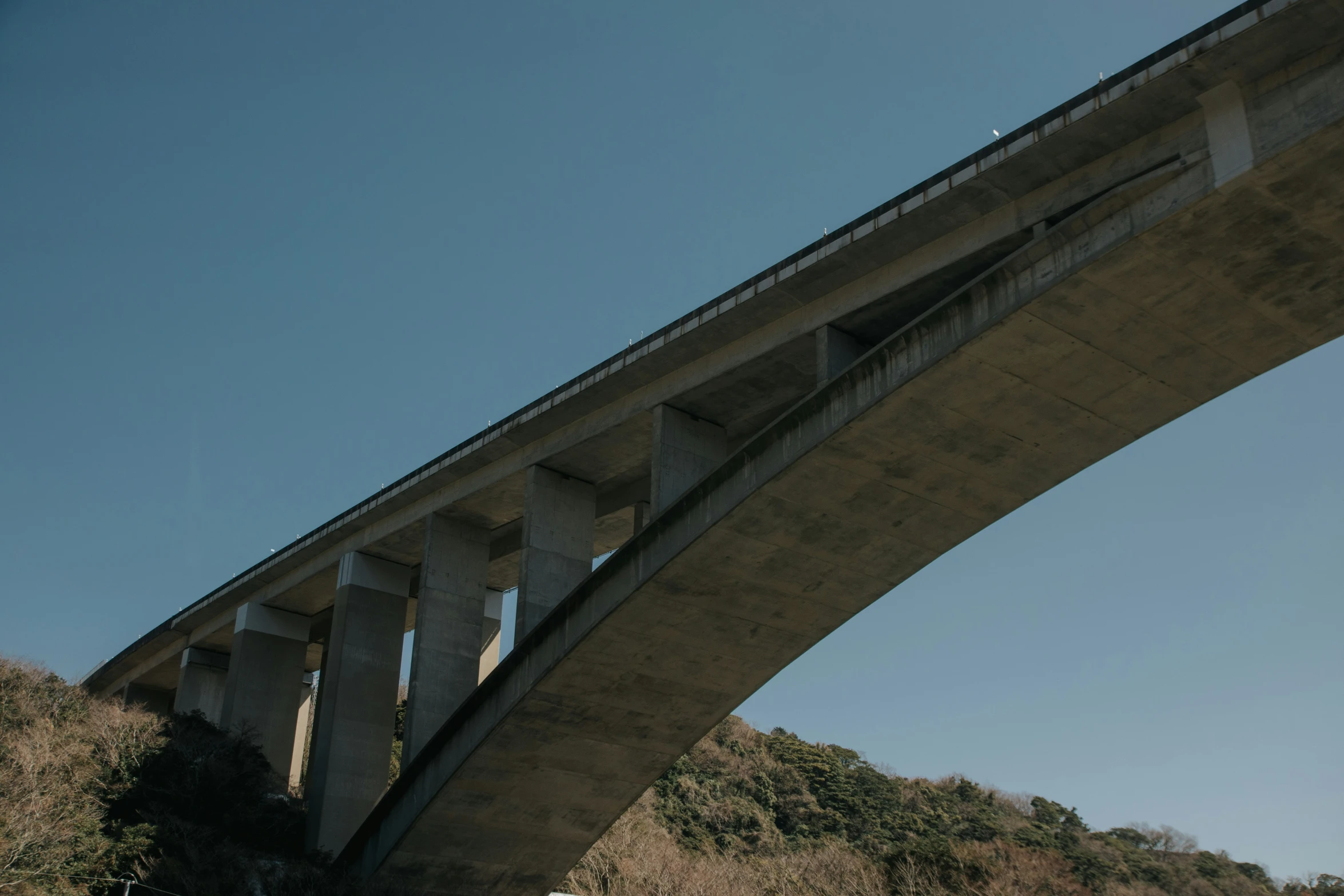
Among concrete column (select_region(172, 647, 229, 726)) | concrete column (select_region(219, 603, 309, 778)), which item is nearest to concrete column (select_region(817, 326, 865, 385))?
concrete column (select_region(219, 603, 309, 778))

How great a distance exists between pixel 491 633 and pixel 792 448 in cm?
1535

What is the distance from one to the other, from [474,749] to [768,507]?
838 centimetres

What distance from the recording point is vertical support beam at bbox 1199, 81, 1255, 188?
13586 millimetres

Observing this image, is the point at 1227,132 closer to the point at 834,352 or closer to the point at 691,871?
the point at 834,352

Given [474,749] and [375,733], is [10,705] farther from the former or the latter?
[474,749]

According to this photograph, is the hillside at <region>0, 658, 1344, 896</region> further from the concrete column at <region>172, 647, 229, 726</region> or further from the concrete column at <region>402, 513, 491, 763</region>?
the concrete column at <region>172, 647, 229, 726</region>

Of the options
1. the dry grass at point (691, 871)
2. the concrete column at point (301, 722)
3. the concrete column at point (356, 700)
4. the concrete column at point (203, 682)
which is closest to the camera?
the concrete column at point (356, 700)

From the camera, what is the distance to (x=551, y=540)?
24.4 metres

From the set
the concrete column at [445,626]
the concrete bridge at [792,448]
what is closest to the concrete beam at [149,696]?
the concrete bridge at [792,448]

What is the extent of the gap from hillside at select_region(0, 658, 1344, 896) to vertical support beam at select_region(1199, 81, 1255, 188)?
66.3 ft

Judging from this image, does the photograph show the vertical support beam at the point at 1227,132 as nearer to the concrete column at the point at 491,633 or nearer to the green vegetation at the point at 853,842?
the concrete column at the point at 491,633

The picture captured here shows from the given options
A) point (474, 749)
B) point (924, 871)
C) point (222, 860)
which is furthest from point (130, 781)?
point (924, 871)

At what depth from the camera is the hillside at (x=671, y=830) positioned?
75.6ft

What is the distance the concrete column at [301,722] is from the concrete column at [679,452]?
17.4 m
